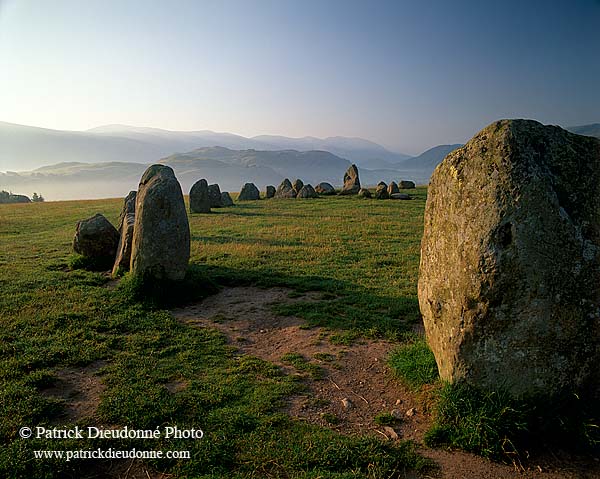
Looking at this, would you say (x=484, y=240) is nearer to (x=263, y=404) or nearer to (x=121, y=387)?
(x=263, y=404)

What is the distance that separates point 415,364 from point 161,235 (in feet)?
24.4

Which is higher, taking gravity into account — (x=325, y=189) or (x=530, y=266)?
(x=325, y=189)

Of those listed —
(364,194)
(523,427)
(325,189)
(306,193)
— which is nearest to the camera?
(523,427)

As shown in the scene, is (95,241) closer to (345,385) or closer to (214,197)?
(345,385)

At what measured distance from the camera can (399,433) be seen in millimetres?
5539

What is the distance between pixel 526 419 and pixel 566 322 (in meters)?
1.27

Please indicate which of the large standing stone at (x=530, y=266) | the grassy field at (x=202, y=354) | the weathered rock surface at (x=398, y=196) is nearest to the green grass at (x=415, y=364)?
the large standing stone at (x=530, y=266)

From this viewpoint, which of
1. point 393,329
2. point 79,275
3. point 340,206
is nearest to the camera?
point 393,329

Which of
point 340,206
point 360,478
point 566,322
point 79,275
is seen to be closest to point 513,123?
point 566,322

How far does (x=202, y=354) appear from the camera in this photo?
26.3ft

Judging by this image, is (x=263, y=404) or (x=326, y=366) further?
(x=326, y=366)

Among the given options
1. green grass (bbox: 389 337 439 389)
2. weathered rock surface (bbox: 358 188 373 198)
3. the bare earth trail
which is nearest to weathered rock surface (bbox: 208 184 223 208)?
weathered rock surface (bbox: 358 188 373 198)

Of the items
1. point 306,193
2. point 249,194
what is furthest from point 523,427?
point 249,194

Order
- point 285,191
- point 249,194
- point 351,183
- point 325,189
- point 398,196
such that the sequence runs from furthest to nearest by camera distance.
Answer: point 325,189 → point 351,183 → point 285,191 → point 249,194 → point 398,196
